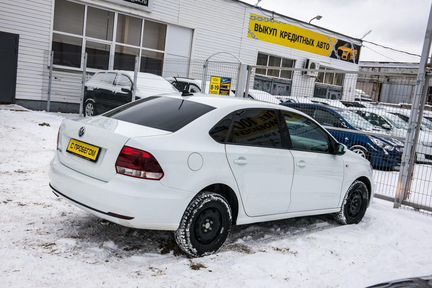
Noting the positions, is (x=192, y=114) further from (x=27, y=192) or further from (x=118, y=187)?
(x=27, y=192)

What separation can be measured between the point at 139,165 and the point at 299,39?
21.0 meters

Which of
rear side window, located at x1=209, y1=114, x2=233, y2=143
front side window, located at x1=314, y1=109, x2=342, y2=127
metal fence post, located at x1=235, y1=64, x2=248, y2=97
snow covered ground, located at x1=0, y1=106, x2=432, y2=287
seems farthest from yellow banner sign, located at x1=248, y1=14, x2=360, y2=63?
rear side window, located at x1=209, y1=114, x2=233, y2=143

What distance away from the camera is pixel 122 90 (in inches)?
488

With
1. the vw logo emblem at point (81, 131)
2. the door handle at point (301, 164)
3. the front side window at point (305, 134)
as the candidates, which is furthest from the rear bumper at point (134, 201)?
the front side window at point (305, 134)

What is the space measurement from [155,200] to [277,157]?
1566 mm

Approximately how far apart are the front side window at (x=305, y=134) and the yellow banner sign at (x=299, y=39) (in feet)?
52.7

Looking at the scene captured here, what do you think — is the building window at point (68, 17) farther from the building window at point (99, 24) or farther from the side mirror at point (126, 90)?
the side mirror at point (126, 90)

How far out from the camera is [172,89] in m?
12.7

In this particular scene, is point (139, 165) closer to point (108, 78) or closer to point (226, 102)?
point (226, 102)

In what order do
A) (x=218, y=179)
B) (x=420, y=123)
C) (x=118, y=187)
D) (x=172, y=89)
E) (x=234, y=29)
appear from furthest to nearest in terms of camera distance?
(x=234, y=29), (x=172, y=89), (x=420, y=123), (x=218, y=179), (x=118, y=187)

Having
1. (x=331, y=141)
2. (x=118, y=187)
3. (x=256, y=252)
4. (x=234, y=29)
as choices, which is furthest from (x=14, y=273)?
(x=234, y=29)

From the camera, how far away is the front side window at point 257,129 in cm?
447

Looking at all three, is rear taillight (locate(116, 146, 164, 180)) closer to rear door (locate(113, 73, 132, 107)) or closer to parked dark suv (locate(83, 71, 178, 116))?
parked dark suv (locate(83, 71, 178, 116))

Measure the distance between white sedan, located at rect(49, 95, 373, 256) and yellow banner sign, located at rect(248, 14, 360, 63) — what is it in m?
16.6
